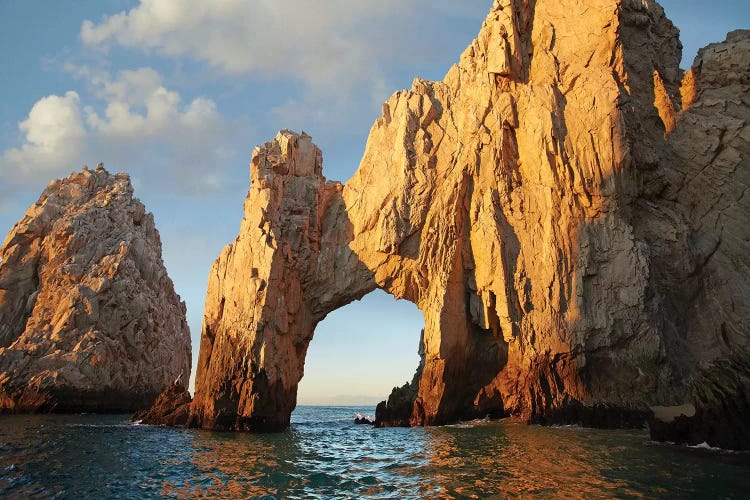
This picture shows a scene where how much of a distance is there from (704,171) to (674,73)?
712cm

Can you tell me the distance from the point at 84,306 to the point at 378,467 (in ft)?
112

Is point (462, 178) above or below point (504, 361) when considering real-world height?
above

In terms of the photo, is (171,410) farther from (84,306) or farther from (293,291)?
(84,306)

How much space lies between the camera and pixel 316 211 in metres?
28.7

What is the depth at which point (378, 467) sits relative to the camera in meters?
13.6

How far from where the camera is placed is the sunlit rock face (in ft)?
77.0

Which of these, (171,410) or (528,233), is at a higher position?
(528,233)

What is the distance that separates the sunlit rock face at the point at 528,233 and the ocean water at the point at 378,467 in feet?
15.4

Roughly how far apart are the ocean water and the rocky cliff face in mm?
18758

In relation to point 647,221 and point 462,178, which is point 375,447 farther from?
point 647,221

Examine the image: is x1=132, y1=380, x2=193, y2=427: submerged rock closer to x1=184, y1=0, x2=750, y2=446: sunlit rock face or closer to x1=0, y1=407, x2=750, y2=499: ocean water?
x1=184, y1=0, x2=750, y2=446: sunlit rock face

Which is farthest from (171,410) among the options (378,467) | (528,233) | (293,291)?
(528,233)

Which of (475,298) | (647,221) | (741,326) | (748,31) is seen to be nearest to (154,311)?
(475,298)

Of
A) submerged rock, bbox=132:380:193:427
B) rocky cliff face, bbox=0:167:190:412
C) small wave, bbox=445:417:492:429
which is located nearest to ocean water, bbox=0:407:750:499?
small wave, bbox=445:417:492:429
